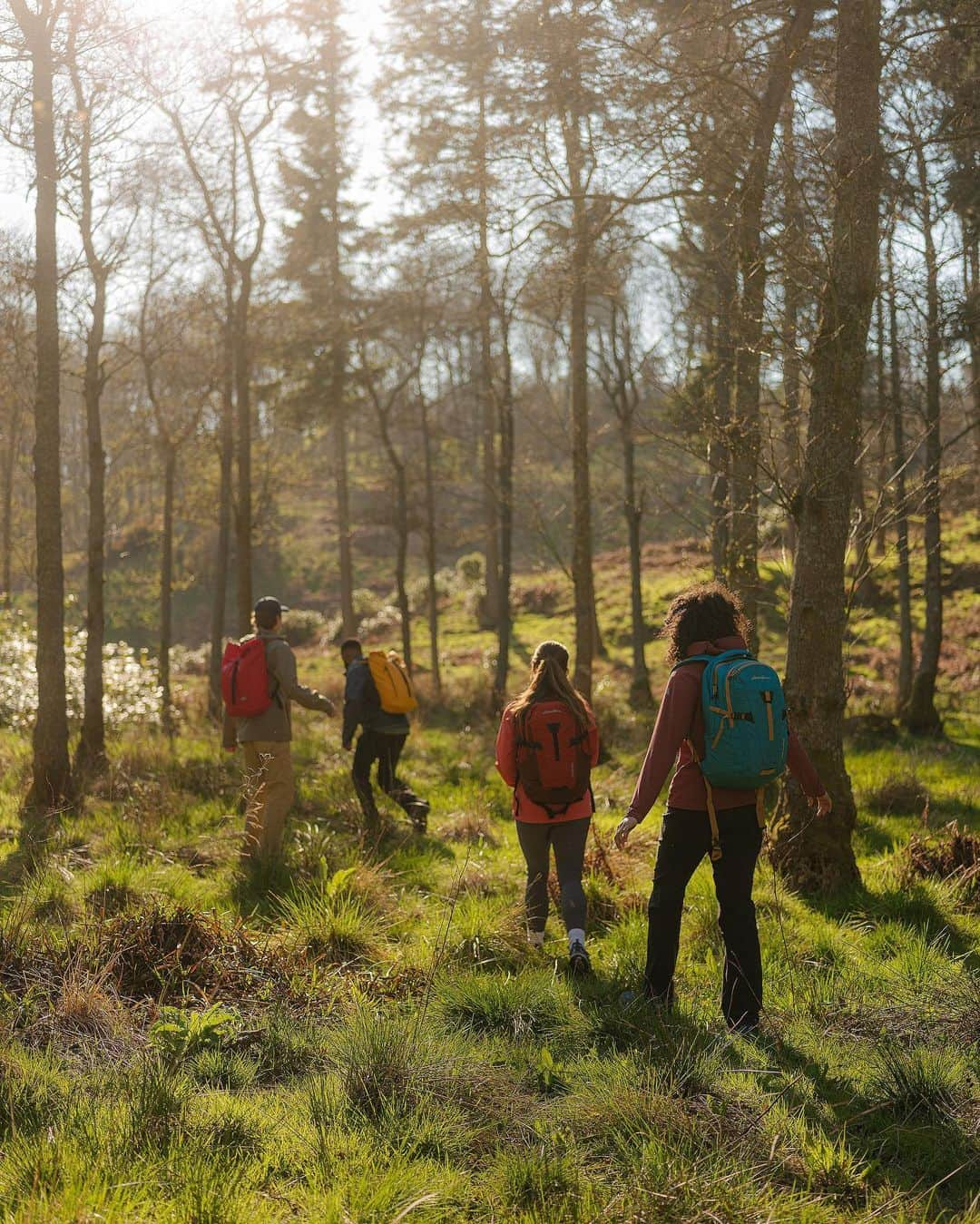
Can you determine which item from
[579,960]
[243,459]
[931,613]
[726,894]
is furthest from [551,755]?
[243,459]

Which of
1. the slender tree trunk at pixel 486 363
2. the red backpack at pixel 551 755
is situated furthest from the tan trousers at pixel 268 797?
the slender tree trunk at pixel 486 363

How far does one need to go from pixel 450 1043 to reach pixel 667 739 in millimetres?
1667

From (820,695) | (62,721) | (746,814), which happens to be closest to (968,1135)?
(746,814)

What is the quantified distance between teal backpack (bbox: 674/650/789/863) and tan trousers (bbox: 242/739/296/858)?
4.17 metres

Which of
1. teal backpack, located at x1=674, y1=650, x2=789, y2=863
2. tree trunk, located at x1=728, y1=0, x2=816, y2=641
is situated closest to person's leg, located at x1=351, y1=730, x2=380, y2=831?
tree trunk, located at x1=728, y1=0, x2=816, y2=641

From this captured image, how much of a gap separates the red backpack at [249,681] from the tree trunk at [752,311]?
3878mm

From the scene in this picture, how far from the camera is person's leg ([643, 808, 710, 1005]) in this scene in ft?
15.4

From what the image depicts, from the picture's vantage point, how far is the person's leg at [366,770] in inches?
364

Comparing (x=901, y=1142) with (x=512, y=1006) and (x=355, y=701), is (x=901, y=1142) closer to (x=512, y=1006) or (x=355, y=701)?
(x=512, y=1006)

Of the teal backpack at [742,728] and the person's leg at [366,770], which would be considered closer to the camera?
the teal backpack at [742,728]

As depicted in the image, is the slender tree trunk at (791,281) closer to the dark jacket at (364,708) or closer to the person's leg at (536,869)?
the person's leg at (536,869)

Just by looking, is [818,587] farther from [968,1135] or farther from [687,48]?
[687,48]

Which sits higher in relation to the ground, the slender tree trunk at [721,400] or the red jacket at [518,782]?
the slender tree trunk at [721,400]

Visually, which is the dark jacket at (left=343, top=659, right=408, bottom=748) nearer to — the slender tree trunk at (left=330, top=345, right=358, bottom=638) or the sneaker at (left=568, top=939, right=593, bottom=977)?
the sneaker at (left=568, top=939, right=593, bottom=977)
